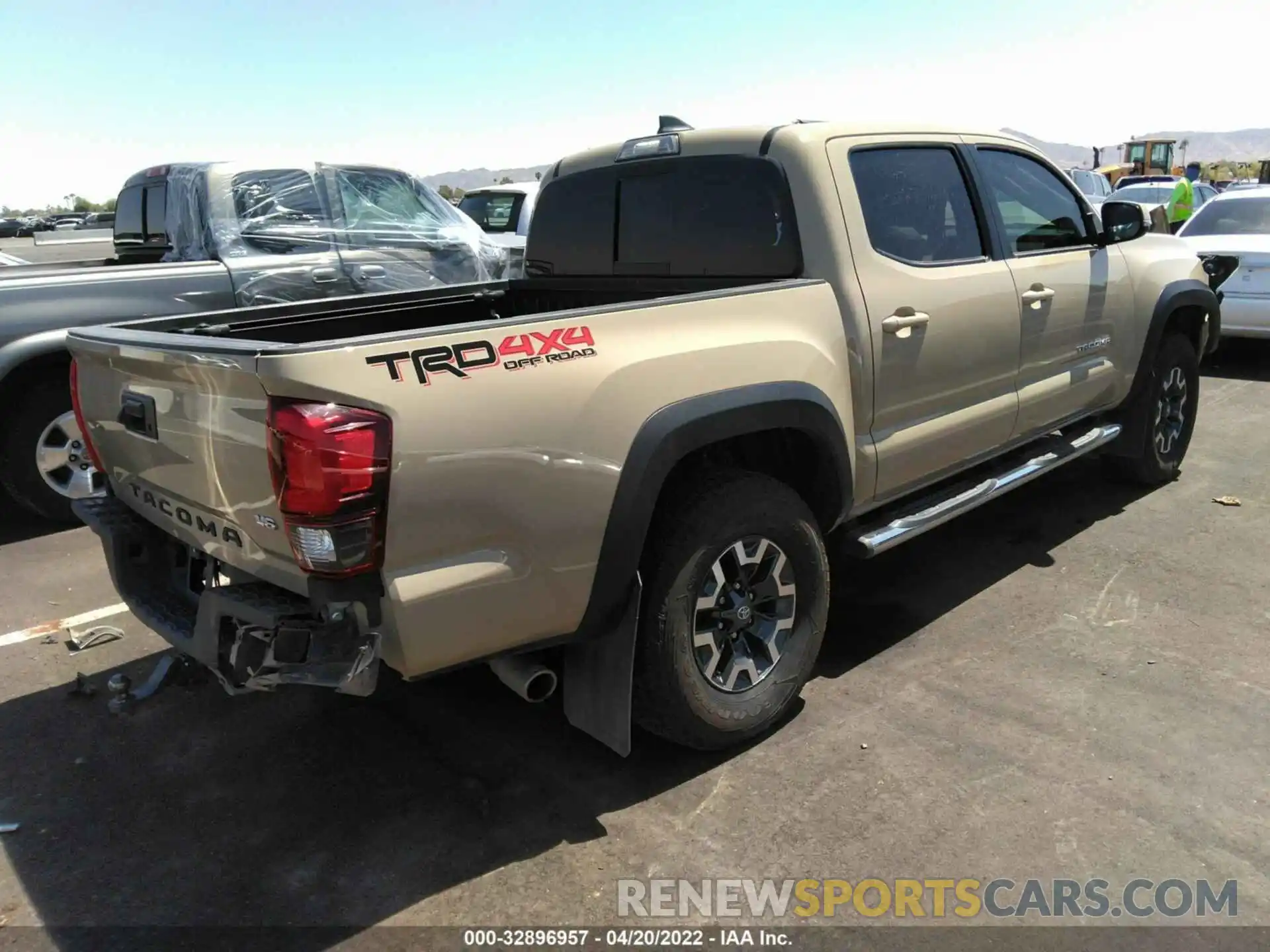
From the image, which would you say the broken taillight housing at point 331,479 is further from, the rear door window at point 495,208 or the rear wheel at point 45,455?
the rear door window at point 495,208

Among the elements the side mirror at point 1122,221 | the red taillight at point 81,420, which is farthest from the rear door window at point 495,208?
the red taillight at point 81,420

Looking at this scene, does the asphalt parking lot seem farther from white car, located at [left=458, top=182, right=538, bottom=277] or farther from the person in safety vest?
the person in safety vest

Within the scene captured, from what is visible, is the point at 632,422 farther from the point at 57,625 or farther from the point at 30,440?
the point at 30,440

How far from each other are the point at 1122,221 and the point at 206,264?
518 cm

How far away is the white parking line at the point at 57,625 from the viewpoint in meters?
4.27

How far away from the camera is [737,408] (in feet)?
9.64

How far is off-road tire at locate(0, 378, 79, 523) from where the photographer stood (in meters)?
5.28

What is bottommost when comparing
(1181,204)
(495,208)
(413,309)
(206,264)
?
(413,309)

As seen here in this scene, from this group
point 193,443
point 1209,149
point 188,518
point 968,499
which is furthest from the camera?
point 1209,149

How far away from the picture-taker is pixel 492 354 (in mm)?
2428

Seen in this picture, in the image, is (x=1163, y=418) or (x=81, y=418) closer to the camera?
(x=81, y=418)

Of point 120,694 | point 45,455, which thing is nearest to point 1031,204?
point 120,694

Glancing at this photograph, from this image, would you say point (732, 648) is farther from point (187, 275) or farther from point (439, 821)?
point (187, 275)

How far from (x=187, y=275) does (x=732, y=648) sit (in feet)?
13.9
